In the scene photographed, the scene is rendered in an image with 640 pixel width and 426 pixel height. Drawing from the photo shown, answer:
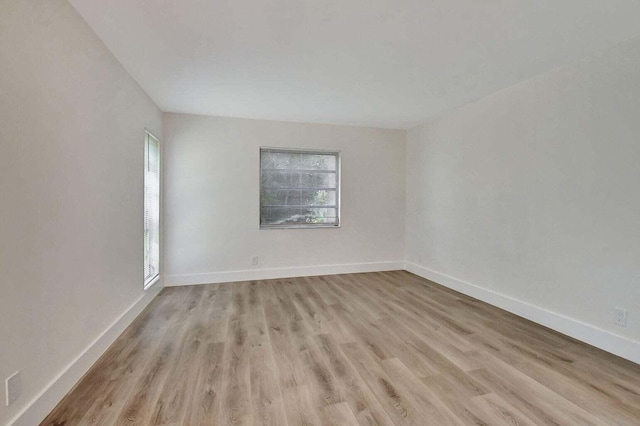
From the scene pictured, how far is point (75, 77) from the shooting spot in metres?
1.86

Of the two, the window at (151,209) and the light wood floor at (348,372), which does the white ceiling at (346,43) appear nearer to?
the window at (151,209)

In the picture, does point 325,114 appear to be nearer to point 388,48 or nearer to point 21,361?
point 388,48

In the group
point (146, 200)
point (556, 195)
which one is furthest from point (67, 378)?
point (556, 195)

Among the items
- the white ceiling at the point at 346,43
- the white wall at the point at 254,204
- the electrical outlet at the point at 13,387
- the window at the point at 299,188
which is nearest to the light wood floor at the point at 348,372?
the electrical outlet at the point at 13,387

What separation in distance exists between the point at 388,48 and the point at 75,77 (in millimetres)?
2228

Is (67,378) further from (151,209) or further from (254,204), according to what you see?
(254,204)

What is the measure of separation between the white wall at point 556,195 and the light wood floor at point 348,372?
40 cm

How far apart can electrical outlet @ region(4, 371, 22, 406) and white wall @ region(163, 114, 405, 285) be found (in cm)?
278

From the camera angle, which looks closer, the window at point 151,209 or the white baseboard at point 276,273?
the window at point 151,209

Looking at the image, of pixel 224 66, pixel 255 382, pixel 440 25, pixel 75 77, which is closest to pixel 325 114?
pixel 224 66

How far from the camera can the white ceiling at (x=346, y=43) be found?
1.85m

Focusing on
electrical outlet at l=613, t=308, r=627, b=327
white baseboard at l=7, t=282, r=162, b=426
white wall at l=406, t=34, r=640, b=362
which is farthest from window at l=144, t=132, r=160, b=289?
electrical outlet at l=613, t=308, r=627, b=327

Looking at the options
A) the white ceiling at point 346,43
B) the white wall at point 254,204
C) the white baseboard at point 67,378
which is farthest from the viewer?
the white wall at point 254,204

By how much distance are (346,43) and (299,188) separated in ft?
8.65
